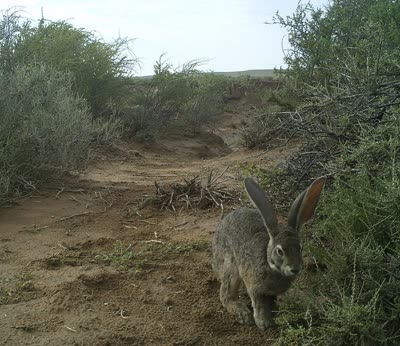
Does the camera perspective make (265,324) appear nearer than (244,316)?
Yes

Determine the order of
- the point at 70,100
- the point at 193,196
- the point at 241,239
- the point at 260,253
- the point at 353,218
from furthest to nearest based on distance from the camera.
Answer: the point at 70,100, the point at 193,196, the point at 241,239, the point at 260,253, the point at 353,218

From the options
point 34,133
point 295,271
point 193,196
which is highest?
point 34,133

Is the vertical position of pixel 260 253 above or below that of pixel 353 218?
below

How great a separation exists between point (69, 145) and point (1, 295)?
3.61m

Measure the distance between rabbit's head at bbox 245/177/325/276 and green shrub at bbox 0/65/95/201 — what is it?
4053 mm

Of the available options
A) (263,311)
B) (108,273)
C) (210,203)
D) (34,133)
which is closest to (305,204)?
(263,311)

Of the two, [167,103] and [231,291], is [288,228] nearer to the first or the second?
[231,291]

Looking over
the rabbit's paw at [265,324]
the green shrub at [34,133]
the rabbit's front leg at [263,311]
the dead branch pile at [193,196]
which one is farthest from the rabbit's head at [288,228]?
the green shrub at [34,133]

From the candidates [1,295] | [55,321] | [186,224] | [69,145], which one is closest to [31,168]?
[69,145]

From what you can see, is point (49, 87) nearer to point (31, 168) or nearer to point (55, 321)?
point (31, 168)

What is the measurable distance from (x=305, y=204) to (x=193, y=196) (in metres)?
3.37

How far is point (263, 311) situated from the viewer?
3867 mm

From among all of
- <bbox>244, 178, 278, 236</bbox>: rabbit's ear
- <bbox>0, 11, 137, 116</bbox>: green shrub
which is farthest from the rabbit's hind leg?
<bbox>0, 11, 137, 116</bbox>: green shrub

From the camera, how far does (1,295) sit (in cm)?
450
